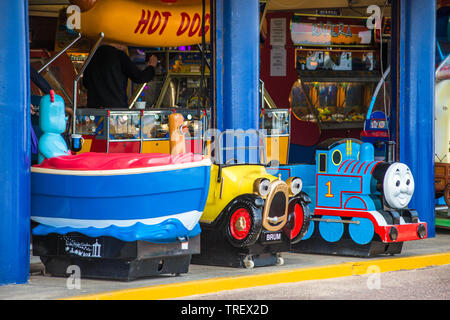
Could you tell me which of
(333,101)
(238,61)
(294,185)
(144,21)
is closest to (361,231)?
(294,185)

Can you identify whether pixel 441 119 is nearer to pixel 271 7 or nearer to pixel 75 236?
pixel 271 7

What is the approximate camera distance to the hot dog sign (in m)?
11.3

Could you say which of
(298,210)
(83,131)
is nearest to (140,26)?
(83,131)

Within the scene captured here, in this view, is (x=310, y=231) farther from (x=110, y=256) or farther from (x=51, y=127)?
(x=51, y=127)

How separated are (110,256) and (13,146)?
124 cm

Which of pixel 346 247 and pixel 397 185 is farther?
pixel 346 247

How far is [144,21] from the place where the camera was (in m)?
11.7

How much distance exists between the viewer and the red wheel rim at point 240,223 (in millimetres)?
8812

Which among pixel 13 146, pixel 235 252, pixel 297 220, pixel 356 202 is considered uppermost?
pixel 13 146

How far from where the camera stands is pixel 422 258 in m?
10.1

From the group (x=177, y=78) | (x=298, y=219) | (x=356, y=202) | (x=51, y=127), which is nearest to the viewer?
(x=51, y=127)

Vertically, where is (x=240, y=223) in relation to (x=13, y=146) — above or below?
below

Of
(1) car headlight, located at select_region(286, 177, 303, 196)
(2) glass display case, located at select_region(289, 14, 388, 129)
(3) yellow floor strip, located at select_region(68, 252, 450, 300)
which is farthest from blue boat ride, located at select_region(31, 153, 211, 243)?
(2) glass display case, located at select_region(289, 14, 388, 129)
